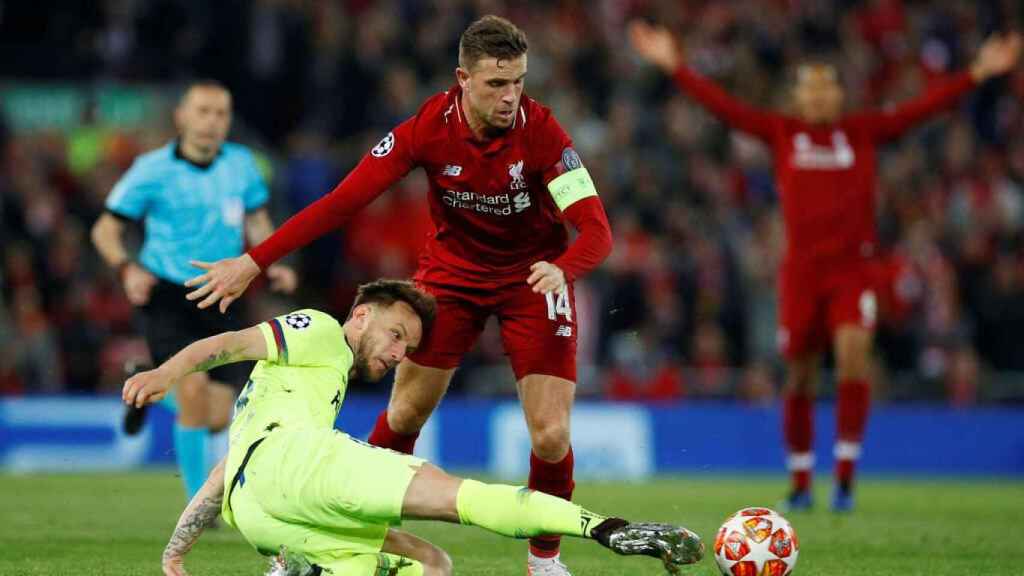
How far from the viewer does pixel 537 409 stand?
22.5ft

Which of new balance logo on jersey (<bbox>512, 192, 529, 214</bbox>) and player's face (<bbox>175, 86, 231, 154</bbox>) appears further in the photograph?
player's face (<bbox>175, 86, 231, 154</bbox>)

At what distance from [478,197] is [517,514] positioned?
184 centimetres

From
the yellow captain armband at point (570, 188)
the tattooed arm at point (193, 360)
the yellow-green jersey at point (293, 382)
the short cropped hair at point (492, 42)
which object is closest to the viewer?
the tattooed arm at point (193, 360)

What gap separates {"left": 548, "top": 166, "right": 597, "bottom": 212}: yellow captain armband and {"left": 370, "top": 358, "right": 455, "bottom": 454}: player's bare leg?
108cm

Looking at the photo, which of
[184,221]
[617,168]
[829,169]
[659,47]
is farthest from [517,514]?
[617,168]

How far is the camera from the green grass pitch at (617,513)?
720cm

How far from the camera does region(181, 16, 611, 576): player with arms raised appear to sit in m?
6.50

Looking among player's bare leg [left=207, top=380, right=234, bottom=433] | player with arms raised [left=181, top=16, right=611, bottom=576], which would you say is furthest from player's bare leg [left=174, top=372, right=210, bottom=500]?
player with arms raised [left=181, top=16, right=611, bottom=576]

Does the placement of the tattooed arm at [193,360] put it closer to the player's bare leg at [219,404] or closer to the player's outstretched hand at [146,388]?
the player's outstretched hand at [146,388]

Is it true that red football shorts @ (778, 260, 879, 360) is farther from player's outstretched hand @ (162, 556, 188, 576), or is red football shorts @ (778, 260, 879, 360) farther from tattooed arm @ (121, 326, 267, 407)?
player's outstretched hand @ (162, 556, 188, 576)

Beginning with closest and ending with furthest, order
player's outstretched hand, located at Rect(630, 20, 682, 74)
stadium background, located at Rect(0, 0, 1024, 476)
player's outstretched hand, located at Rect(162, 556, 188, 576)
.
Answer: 1. player's outstretched hand, located at Rect(162, 556, 188, 576)
2. player's outstretched hand, located at Rect(630, 20, 682, 74)
3. stadium background, located at Rect(0, 0, 1024, 476)

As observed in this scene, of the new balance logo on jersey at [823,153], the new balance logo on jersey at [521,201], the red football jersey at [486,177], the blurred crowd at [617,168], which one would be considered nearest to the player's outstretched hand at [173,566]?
the red football jersey at [486,177]

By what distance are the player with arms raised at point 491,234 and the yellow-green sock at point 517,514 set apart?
112 cm

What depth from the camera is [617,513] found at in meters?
10.1
